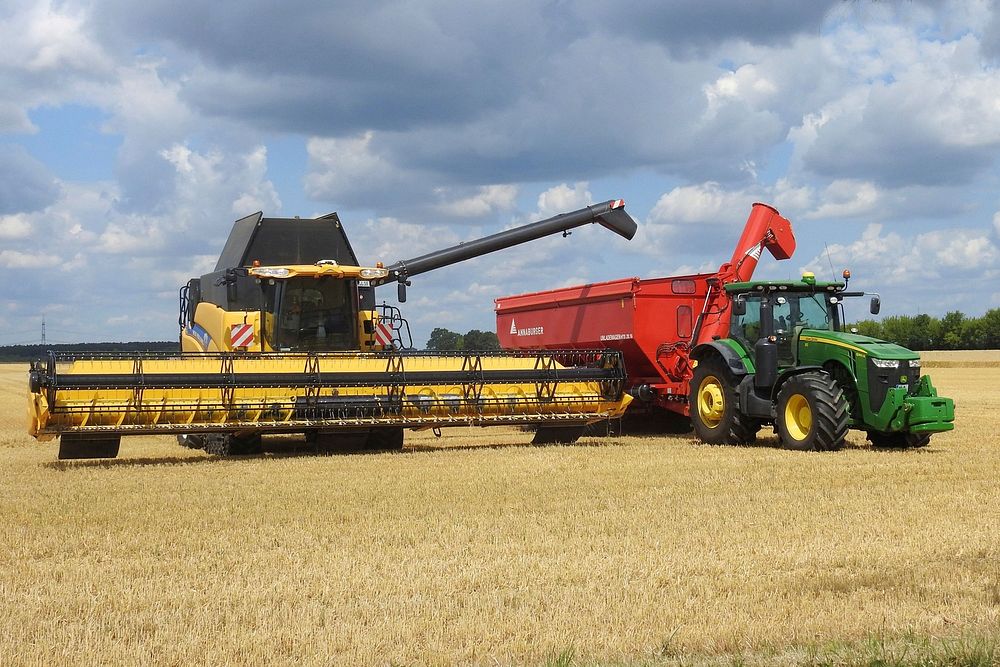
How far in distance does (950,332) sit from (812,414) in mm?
78813

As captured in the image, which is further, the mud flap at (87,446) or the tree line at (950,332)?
the tree line at (950,332)

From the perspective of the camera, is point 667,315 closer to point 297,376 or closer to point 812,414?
point 812,414

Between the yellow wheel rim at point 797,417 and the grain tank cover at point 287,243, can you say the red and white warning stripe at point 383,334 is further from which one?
the yellow wheel rim at point 797,417

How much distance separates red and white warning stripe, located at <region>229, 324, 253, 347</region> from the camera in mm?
14055

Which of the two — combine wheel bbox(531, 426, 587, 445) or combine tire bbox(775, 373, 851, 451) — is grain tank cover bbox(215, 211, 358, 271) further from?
combine tire bbox(775, 373, 851, 451)

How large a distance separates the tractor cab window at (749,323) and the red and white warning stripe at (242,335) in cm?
600

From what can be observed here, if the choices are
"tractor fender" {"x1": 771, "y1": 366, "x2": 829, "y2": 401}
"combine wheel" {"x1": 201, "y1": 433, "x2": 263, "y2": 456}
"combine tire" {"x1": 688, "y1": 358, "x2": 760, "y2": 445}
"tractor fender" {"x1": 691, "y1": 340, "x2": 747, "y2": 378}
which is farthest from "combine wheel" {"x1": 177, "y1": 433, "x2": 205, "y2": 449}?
"tractor fender" {"x1": 771, "y1": 366, "x2": 829, "y2": 401}

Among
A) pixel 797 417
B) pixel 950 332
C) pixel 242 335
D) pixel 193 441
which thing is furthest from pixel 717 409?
pixel 950 332

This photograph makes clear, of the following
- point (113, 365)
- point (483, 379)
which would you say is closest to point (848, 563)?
point (483, 379)

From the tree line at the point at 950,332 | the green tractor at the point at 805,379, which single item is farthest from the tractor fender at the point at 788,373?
the tree line at the point at 950,332

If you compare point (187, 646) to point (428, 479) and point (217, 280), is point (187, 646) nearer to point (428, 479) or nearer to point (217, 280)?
point (428, 479)

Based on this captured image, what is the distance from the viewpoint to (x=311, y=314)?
14398 millimetres

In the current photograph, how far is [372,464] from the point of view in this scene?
37.8 ft

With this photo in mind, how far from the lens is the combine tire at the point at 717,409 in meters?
13.5
